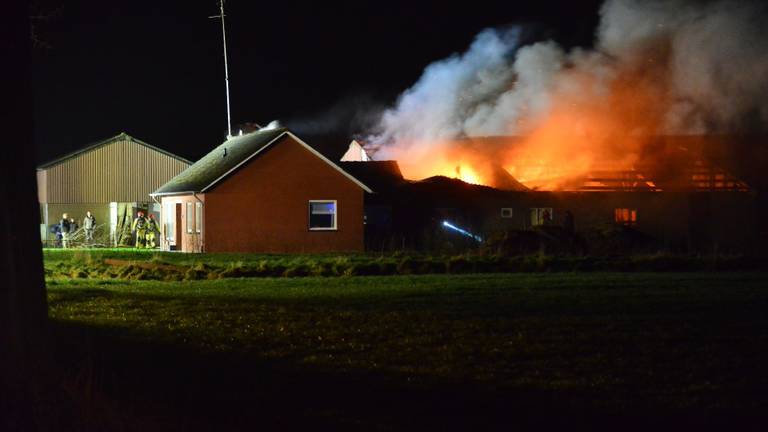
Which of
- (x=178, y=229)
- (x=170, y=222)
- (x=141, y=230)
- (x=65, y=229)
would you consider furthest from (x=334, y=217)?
(x=65, y=229)

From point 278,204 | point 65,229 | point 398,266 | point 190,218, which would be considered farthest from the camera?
point 65,229

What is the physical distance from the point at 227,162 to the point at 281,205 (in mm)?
3980

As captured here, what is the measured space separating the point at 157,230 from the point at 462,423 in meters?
38.8

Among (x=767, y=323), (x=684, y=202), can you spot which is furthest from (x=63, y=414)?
(x=684, y=202)

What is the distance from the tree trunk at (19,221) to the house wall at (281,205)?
28.8 metres

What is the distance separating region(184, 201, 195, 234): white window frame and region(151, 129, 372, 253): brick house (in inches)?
1.7

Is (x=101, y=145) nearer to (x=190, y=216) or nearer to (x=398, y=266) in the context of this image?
(x=190, y=216)

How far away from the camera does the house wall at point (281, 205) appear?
3841cm

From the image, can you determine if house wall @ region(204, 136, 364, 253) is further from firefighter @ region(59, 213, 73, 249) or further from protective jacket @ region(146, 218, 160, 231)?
firefighter @ region(59, 213, 73, 249)

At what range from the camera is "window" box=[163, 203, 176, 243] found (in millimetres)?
43078

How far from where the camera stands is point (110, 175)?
52.2 meters

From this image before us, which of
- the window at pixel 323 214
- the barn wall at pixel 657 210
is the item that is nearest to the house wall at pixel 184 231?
the window at pixel 323 214

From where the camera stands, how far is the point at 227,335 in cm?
1377

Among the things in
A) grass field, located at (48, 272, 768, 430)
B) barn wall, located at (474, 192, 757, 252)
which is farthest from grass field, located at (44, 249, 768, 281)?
barn wall, located at (474, 192, 757, 252)
